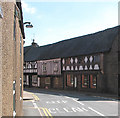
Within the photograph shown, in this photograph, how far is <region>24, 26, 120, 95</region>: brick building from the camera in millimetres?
27688

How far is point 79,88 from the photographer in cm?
3189

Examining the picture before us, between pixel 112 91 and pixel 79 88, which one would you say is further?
pixel 79 88

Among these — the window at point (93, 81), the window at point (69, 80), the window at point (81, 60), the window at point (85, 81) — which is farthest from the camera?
the window at point (69, 80)

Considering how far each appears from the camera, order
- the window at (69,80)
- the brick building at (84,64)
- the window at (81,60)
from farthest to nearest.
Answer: the window at (69,80) → the window at (81,60) → the brick building at (84,64)

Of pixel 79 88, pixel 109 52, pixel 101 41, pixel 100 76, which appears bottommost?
pixel 79 88

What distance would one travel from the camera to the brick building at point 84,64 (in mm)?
27688

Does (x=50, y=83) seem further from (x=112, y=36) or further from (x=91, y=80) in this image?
(x=112, y=36)

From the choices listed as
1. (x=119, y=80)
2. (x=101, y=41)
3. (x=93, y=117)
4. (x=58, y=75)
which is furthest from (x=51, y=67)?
(x=93, y=117)

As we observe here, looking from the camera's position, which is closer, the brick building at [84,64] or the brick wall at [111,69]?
the brick wall at [111,69]

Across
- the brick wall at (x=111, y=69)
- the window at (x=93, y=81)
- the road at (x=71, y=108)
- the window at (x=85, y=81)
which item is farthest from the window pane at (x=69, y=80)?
the road at (x=71, y=108)

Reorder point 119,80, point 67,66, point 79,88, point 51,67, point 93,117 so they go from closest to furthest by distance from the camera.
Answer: point 93,117 → point 119,80 → point 79,88 → point 67,66 → point 51,67

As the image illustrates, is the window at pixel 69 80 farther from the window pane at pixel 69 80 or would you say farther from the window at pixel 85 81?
the window at pixel 85 81

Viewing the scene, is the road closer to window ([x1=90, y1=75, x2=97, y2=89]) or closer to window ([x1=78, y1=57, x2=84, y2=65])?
window ([x1=90, y1=75, x2=97, y2=89])

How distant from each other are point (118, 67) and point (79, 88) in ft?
26.0
